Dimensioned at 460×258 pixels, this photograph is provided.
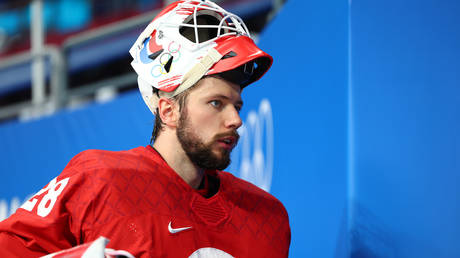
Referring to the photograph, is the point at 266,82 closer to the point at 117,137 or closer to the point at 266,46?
the point at 266,46

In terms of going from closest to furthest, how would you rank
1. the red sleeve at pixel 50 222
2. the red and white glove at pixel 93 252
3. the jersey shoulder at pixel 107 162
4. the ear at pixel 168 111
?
the red and white glove at pixel 93 252
the red sleeve at pixel 50 222
the jersey shoulder at pixel 107 162
the ear at pixel 168 111

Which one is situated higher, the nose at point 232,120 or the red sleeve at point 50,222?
the nose at point 232,120

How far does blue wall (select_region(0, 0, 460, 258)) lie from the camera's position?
1.58 m

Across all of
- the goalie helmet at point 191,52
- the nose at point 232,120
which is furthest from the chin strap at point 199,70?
the nose at point 232,120

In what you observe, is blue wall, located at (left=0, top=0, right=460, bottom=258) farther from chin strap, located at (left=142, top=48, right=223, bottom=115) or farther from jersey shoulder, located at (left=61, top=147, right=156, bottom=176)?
jersey shoulder, located at (left=61, top=147, right=156, bottom=176)

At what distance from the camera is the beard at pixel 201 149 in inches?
59.8

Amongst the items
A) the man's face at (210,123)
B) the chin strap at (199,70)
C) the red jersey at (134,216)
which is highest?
the chin strap at (199,70)

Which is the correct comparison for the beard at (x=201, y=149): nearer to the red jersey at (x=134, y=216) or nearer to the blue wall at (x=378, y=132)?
the red jersey at (x=134, y=216)

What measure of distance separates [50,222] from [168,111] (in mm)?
395

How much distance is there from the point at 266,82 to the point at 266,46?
7.2 inches

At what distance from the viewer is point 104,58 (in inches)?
247

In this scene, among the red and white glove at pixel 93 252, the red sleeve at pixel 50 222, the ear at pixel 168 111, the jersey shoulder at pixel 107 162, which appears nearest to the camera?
the red and white glove at pixel 93 252

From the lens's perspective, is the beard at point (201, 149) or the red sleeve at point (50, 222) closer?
the red sleeve at point (50, 222)

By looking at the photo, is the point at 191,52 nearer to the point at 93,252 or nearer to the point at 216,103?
the point at 216,103
